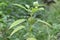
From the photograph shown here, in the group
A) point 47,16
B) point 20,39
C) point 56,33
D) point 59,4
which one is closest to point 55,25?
point 56,33

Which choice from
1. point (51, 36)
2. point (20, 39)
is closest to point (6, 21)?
point (20, 39)

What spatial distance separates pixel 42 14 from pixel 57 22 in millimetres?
438

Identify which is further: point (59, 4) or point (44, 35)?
point (59, 4)

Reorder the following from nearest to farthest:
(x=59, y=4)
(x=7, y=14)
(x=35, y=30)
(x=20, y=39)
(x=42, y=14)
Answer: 1. (x=20, y=39)
2. (x=35, y=30)
3. (x=7, y=14)
4. (x=42, y=14)
5. (x=59, y=4)

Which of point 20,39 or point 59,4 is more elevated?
point 59,4

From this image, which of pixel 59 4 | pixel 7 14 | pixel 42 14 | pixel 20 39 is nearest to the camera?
pixel 20 39

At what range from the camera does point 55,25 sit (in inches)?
177

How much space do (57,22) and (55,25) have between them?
27 cm

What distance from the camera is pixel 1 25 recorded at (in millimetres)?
→ 4176

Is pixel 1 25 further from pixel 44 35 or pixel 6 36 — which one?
pixel 44 35

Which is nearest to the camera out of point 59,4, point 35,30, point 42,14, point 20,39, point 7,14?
point 20,39

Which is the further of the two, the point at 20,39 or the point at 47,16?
the point at 47,16

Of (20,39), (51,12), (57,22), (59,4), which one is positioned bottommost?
(20,39)

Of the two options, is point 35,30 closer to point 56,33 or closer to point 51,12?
point 56,33
